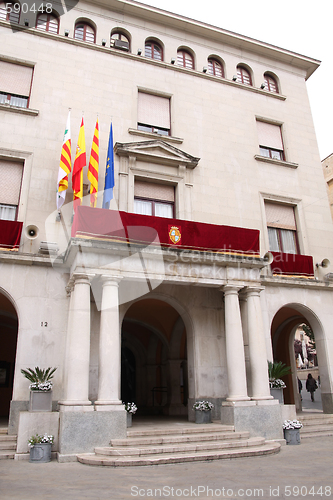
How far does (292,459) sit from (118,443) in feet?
14.3

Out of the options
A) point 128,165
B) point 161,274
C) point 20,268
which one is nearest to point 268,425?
point 161,274

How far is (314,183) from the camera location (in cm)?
1895

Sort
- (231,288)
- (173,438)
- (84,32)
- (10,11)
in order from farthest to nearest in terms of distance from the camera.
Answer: (84,32)
(10,11)
(231,288)
(173,438)

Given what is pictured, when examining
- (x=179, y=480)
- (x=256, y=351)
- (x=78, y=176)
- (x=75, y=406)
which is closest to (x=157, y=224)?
(x=78, y=176)

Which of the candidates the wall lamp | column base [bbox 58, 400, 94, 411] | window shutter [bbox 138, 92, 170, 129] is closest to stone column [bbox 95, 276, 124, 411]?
column base [bbox 58, 400, 94, 411]

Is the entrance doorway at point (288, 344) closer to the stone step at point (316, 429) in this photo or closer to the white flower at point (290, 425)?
the stone step at point (316, 429)

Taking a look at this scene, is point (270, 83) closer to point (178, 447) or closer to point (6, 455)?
point (178, 447)

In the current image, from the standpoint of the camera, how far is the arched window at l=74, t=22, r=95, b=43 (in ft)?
57.3

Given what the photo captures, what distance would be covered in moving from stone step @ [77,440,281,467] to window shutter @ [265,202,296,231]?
971cm

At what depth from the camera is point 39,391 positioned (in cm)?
1091

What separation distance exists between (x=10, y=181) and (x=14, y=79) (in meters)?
4.46

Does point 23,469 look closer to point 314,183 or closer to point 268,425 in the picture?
point 268,425

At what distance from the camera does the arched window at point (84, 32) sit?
17.5 m

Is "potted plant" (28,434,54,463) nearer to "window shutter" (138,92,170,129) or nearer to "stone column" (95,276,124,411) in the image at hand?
"stone column" (95,276,124,411)
